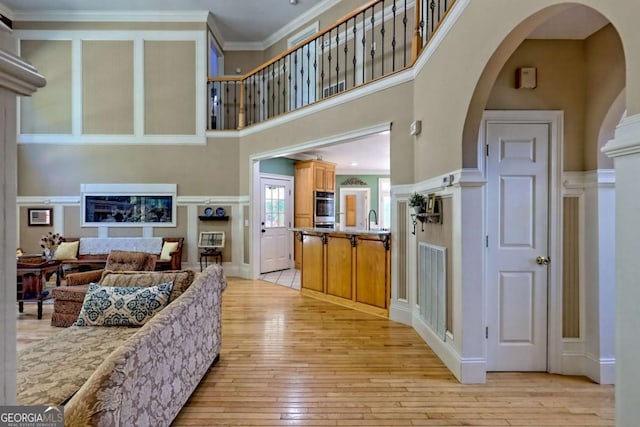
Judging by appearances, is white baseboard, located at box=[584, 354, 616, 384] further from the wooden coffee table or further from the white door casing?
the white door casing

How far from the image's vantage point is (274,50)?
7.70m

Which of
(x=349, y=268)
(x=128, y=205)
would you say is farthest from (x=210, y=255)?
(x=349, y=268)

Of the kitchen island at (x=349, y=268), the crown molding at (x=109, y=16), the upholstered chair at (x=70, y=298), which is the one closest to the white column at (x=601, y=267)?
the kitchen island at (x=349, y=268)

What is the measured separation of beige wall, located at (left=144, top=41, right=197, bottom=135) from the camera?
6.60 meters

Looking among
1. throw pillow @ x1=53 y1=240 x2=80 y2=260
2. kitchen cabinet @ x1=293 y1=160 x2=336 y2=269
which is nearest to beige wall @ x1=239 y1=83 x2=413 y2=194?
kitchen cabinet @ x1=293 y1=160 x2=336 y2=269

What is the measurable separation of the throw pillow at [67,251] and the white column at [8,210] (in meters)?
6.70

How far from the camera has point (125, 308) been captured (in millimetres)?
2514

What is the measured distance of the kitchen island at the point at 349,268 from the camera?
4117 mm

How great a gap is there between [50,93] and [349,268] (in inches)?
273

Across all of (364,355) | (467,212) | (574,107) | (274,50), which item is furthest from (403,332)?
(274,50)

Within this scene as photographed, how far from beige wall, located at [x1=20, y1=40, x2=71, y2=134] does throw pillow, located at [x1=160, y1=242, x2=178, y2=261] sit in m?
3.15

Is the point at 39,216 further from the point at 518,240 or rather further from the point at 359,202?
the point at 518,240

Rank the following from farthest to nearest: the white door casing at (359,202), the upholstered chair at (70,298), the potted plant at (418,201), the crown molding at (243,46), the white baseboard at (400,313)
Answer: the white door casing at (359,202), the crown molding at (243,46), the white baseboard at (400,313), the upholstered chair at (70,298), the potted plant at (418,201)

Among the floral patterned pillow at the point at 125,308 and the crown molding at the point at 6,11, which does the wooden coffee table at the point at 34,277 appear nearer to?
the floral patterned pillow at the point at 125,308
